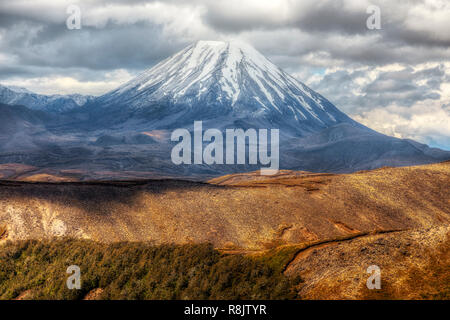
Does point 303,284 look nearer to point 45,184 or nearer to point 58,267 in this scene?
point 58,267

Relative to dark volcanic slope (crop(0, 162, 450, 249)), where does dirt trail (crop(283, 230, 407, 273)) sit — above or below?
below

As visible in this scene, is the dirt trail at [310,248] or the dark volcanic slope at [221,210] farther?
the dark volcanic slope at [221,210]

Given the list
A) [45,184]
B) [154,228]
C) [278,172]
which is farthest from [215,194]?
[278,172]

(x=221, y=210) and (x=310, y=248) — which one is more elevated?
(x=221, y=210)

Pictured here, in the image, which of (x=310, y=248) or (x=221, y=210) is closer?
(x=310, y=248)

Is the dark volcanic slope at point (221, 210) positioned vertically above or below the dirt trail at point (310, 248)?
above

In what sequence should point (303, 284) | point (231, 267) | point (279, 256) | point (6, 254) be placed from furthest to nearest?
point (6, 254)
point (279, 256)
point (231, 267)
point (303, 284)

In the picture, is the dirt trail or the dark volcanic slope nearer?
the dirt trail

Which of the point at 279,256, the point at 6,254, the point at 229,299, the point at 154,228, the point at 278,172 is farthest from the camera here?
the point at 278,172
